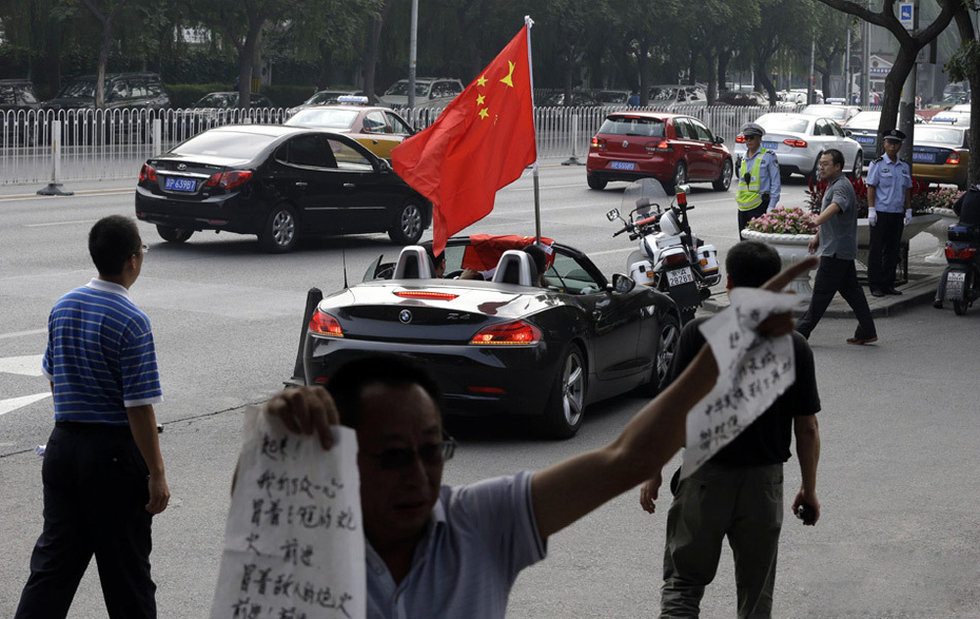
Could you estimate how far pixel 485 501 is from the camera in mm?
2545

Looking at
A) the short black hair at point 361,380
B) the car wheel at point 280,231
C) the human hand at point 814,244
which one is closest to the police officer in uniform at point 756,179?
the human hand at point 814,244

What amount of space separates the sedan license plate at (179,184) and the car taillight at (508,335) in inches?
392

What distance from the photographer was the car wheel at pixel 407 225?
19750 mm

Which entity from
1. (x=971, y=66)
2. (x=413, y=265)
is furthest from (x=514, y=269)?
(x=971, y=66)

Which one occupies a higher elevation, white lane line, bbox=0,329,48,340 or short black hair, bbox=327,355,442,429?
short black hair, bbox=327,355,442,429

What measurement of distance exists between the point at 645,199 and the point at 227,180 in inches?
238

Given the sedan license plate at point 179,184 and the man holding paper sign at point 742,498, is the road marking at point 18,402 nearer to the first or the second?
the man holding paper sign at point 742,498

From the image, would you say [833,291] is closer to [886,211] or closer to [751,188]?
[886,211]

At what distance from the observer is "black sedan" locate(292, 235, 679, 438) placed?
27.7ft

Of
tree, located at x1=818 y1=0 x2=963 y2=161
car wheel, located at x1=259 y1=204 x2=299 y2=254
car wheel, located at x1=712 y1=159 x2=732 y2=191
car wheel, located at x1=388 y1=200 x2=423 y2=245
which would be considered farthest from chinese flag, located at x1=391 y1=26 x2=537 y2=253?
car wheel, located at x1=712 y1=159 x2=732 y2=191

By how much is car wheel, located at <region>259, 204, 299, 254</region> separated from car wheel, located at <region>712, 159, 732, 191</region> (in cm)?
1468

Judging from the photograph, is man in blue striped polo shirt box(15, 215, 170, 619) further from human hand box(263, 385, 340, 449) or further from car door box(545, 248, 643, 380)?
car door box(545, 248, 643, 380)

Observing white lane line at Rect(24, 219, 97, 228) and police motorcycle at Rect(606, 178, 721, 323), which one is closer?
police motorcycle at Rect(606, 178, 721, 323)

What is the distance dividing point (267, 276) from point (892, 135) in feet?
22.8
